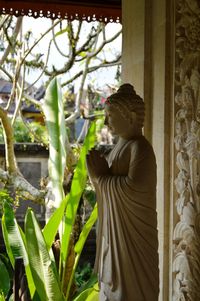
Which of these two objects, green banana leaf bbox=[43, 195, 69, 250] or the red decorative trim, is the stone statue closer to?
green banana leaf bbox=[43, 195, 69, 250]

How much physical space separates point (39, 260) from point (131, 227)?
873mm

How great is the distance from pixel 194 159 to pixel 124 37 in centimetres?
65

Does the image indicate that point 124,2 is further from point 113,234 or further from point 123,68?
point 113,234

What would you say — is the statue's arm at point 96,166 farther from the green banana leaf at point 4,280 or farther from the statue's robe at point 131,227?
the green banana leaf at point 4,280

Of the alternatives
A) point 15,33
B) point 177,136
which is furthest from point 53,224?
point 15,33

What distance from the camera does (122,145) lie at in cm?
154

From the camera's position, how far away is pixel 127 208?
4.79ft

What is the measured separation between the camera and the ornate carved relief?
1.73 meters

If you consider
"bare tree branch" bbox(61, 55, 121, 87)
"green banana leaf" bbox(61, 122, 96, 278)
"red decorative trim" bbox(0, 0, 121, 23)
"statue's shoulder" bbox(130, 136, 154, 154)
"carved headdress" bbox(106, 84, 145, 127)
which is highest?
"red decorative trim" bbox(0, 0, 121, 23)

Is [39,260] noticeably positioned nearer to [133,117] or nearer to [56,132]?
[56,132]

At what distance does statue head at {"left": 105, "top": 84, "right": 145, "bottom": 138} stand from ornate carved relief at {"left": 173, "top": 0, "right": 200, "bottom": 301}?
0.29 meters

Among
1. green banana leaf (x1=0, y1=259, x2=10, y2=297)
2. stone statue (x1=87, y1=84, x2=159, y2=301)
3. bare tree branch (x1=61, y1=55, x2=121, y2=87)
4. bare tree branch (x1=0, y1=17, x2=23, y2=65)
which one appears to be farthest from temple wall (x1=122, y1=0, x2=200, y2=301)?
bare tree branch (x1=61, y1=55, x2=121, y2=87)

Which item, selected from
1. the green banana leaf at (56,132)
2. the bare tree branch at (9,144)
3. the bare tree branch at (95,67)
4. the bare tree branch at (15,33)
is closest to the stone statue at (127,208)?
the green banana leaf at (56,132)

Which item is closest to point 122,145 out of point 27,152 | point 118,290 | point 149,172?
point 149,172
